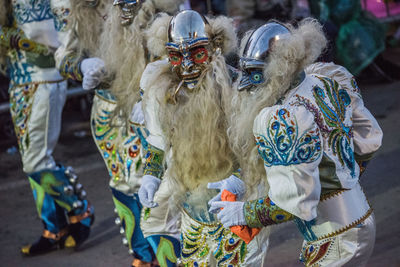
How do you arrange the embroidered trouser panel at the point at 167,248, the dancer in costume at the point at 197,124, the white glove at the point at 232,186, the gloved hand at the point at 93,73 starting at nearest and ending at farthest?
the white glove at the point at 232,186
the dancer in costume at the point at 197,124
the embroidered trouser panel at the point at 167,248
the gloved hand at the point at 93,73

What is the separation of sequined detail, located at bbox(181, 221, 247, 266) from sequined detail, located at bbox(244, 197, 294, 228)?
430 millimetres

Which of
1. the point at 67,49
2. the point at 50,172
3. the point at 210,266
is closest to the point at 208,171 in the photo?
the point at 210,266

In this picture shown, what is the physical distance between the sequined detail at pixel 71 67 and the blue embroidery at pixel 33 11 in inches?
17.4

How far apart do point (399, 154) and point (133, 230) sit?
2856 mm

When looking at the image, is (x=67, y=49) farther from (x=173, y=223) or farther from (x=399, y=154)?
(x=399, y=154)

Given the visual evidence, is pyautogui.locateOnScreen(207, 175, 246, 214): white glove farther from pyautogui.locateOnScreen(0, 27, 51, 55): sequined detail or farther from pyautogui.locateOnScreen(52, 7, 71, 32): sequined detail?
pyautogui.locateOnScreen(0, 27, 51, 55): sequined detail

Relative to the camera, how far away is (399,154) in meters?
5.96

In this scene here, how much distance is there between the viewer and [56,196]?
4836 millimetres

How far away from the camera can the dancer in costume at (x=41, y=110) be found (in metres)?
4.61

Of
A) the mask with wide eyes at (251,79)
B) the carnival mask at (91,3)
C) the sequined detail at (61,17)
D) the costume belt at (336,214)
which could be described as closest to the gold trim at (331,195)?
the costume belt at (336,214)

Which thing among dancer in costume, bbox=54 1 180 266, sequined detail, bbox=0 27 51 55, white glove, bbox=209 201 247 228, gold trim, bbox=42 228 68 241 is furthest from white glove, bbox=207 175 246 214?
gold trim, bbox=42 228 68 241

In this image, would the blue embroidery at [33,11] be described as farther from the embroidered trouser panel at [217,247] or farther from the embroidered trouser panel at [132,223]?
the embroidered trouser panel at [217,247]

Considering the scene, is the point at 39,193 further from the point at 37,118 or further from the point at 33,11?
the point at 33,11

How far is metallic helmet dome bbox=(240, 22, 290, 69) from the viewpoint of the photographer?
96.3 inches
